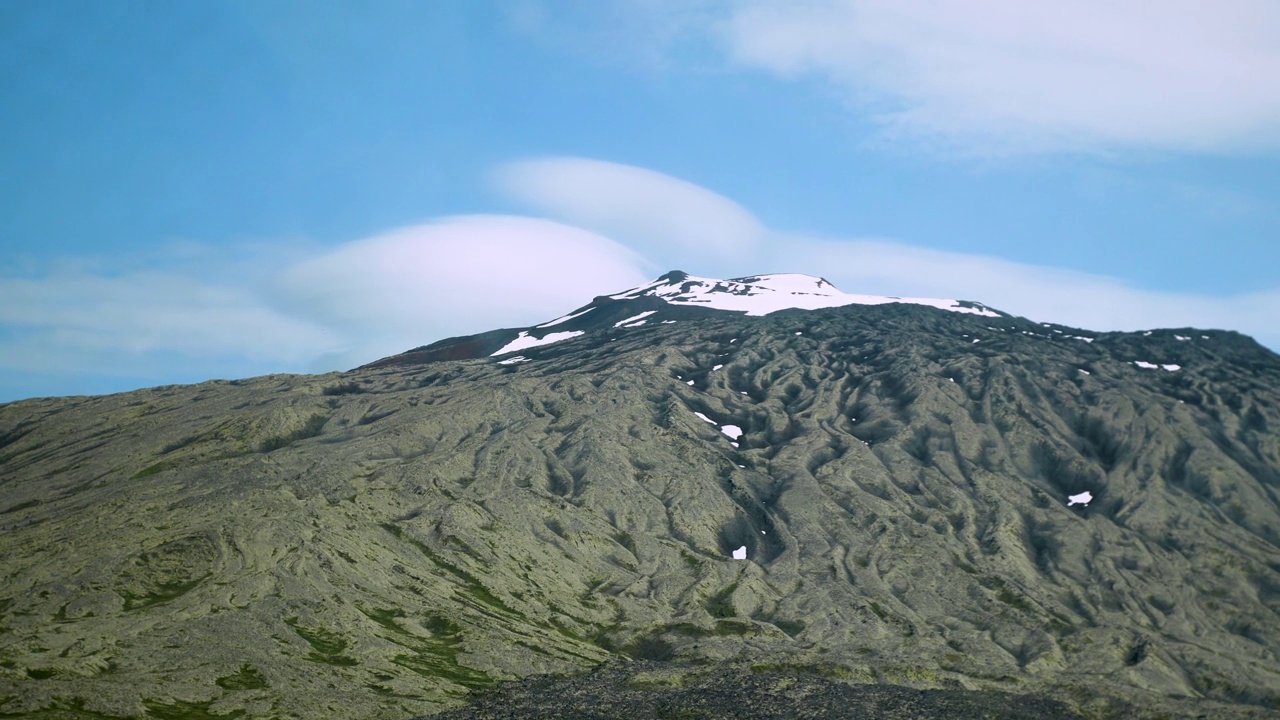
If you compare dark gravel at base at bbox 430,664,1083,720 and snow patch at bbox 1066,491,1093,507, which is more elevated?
snow patch at bbox 1066,491,1093,507

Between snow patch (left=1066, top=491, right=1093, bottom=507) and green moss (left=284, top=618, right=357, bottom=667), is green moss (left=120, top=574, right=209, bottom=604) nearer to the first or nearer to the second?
green moss (left=284, top=618, right=357, bottom=667)

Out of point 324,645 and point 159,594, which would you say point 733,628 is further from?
point 159,594

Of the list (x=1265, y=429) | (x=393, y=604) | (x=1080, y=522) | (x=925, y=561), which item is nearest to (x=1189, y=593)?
(x=1080, y=522)

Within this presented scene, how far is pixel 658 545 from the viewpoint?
140625 millimetres

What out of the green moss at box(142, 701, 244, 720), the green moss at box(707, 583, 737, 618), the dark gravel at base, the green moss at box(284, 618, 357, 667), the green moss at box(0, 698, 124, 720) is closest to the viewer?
the green moss at box(0, 698, 124, 720)

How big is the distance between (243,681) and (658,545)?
2422 inches

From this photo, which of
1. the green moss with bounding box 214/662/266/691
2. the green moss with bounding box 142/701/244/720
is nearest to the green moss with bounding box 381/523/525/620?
the green moss with bounding box 214/662/266/691

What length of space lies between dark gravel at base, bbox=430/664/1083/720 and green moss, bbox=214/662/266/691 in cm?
1641

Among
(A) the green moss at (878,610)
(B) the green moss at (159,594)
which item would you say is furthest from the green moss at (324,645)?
(A) the green moss at (878,610)

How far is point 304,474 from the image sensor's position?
144 meters

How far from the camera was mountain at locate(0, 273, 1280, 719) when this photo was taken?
95.2 m

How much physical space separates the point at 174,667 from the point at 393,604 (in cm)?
2720

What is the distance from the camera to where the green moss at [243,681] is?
89031mm

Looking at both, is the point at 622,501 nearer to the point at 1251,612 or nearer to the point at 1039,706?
the point at 1039,706
